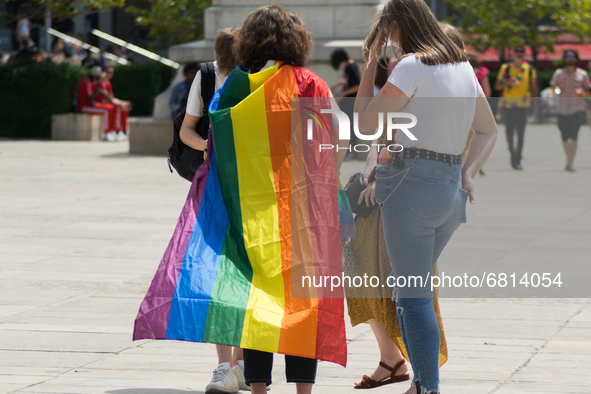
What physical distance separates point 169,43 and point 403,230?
29008mm

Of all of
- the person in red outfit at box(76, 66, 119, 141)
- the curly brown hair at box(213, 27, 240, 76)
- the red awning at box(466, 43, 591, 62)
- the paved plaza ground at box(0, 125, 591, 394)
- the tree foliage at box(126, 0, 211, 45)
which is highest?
the tree foliage at box(126, 0, 211, 45)

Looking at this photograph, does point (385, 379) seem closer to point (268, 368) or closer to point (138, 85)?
point (268, 368)

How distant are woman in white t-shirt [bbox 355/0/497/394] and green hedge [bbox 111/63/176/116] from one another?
21.6 meters

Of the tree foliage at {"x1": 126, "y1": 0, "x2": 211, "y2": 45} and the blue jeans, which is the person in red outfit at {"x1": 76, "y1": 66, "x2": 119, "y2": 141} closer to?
the tree foliage at {"x1": 126, "y1": 0, "x2": 211, "y2": 45}

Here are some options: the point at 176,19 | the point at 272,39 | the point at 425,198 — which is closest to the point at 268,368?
the point at 425,198

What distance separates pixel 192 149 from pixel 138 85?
21134mm

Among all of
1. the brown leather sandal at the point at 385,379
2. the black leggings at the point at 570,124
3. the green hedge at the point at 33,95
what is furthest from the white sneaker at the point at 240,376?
the green hedge at the point at 33,95

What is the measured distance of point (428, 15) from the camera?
3.61 m

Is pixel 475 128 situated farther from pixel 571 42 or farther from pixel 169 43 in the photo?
pixel 571 42

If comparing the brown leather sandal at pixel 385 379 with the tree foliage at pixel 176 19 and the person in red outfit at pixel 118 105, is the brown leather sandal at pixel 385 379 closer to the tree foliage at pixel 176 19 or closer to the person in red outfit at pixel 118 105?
the person in red outfit at pixel 118 105

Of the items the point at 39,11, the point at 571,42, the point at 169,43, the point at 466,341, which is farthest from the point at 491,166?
the point at 571,42

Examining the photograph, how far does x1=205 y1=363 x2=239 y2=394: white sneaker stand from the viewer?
4.07m

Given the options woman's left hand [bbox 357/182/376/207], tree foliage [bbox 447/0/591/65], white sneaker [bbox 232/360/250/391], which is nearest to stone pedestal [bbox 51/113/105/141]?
tree foliage [bbox 447/0/591/65]

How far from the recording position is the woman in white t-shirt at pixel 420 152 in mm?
3547
